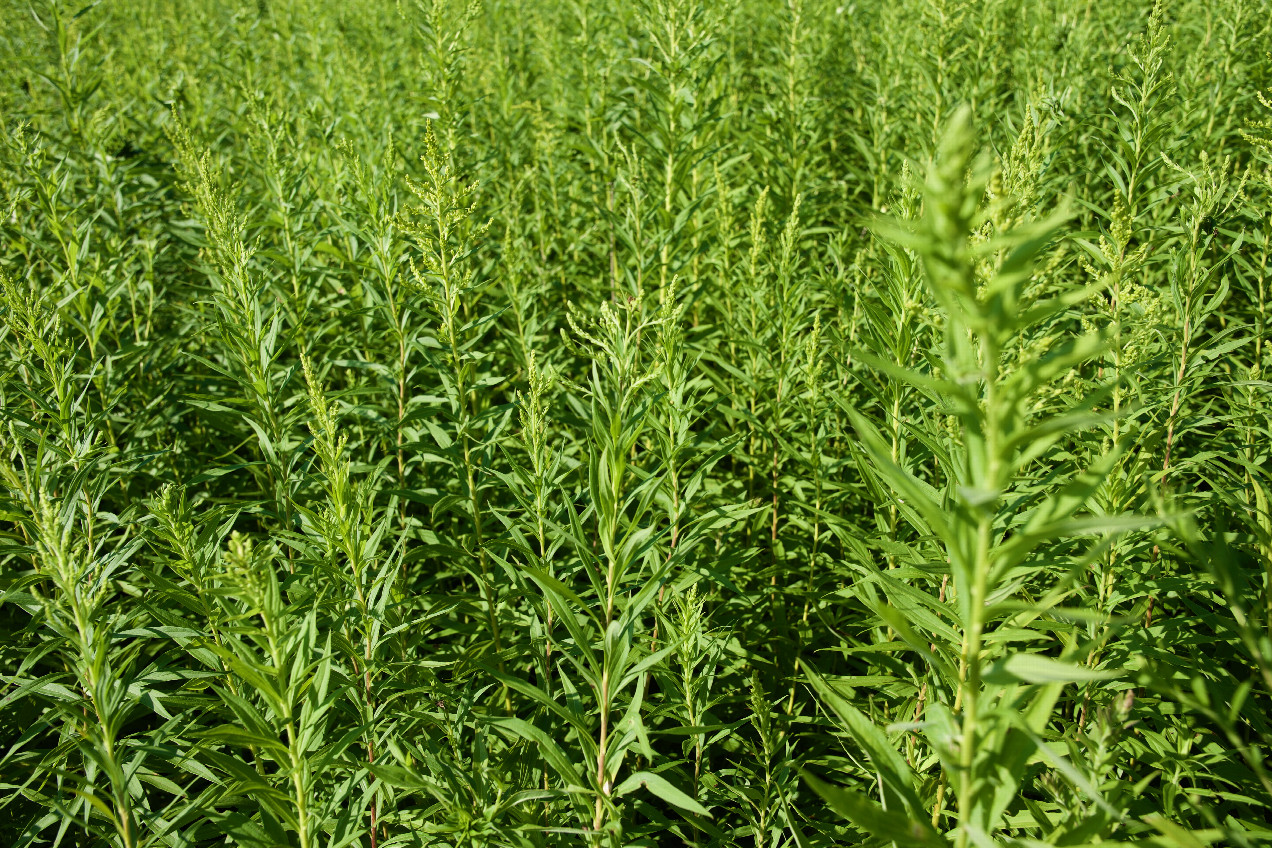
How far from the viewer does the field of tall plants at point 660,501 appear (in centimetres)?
156

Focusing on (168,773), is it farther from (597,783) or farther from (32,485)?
(597,783)

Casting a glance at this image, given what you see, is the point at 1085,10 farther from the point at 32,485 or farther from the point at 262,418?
the point at 32,485

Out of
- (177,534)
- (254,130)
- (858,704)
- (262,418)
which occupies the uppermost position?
(254,130)

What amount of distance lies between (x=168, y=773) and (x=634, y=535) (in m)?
1.90

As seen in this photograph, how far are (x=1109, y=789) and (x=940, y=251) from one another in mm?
1209

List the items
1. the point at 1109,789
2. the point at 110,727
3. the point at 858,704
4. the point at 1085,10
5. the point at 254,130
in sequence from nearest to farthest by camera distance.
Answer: the point at 1109,789 < the point at 110,727 < the point at 858,704 < the point at 254,130 < the point at 1085,10

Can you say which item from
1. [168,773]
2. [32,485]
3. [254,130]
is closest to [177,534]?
[32,485]

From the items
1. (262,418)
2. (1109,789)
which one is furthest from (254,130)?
(1109,789)

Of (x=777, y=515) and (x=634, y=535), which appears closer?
(x=634, y=535)

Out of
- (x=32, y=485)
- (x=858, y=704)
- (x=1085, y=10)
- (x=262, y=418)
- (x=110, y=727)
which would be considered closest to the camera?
(x=110, y=727)

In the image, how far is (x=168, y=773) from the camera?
2564 millimetres

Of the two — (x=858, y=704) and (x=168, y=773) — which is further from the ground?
(x=858, y=704)

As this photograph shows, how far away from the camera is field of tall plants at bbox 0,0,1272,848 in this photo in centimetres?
156

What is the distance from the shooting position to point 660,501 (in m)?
2.91
